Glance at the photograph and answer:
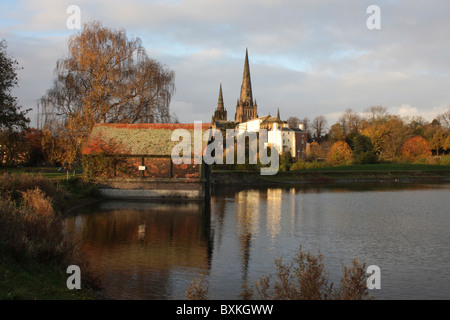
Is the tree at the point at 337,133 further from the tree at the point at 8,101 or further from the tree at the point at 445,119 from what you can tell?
the tree at the point at 8,101

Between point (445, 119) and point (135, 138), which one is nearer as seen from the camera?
point (135, 138)

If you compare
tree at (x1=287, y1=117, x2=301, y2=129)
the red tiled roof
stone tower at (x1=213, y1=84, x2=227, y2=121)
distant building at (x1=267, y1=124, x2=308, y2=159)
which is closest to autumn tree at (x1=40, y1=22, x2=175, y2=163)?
the red tiled roof

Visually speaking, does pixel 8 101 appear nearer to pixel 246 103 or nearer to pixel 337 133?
pixel 337 133

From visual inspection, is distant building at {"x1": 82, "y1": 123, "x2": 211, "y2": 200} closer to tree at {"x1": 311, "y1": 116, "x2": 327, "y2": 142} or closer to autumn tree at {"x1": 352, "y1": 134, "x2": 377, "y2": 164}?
autumn tree at {"x1": 352, "y1": 134, "x2": 377, "y2": 164}

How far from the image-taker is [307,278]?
26.1 feet

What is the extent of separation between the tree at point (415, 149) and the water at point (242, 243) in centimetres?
6429

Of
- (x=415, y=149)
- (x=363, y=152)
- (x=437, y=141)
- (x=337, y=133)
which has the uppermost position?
(x=337, y=133)

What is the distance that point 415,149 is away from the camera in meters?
87.3

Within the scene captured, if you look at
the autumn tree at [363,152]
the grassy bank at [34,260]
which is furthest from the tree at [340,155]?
the grassy bank at [34,260]

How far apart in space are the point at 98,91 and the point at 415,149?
75.4m

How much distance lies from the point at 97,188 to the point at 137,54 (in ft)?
42.8

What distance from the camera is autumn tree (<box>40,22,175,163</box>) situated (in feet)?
105

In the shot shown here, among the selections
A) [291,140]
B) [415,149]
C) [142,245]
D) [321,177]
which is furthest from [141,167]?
[291,140]

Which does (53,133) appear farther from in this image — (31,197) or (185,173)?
(31,197)
